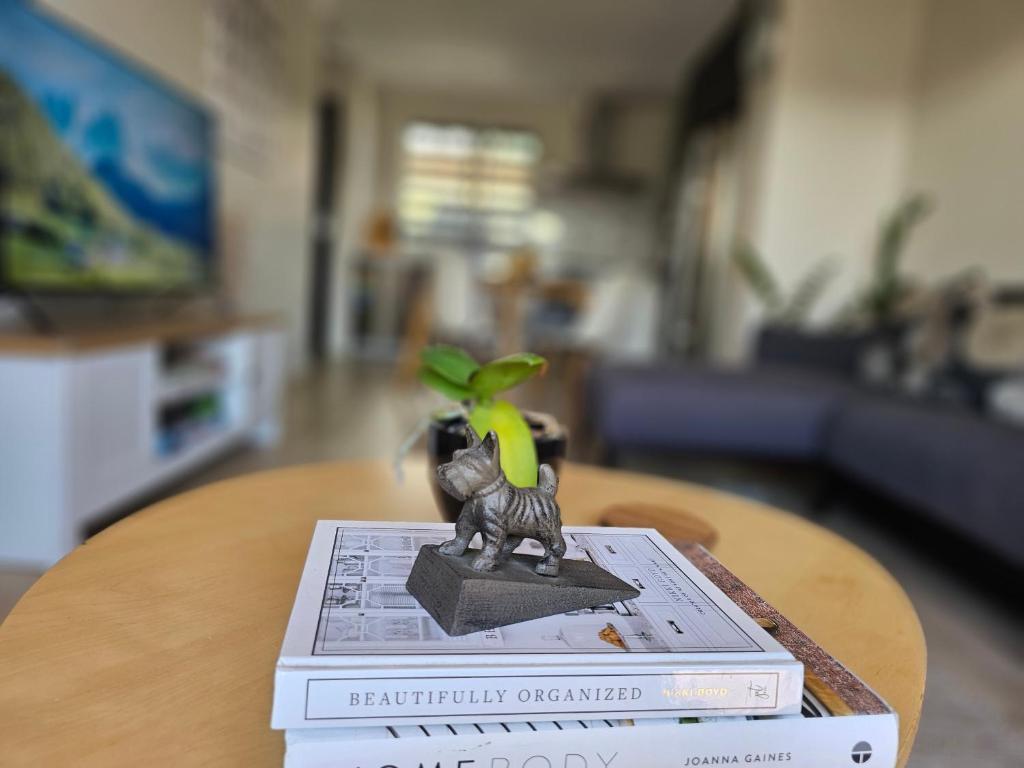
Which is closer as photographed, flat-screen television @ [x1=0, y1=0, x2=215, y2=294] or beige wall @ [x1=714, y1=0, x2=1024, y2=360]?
flat-screen television @ [x1=0, y1=0, x2=215, y2=294]

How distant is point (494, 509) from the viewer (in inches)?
19.3

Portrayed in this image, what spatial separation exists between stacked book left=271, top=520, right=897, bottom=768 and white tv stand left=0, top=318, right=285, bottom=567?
4.59 ft

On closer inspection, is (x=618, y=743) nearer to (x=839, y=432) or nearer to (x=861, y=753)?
(x=861, y=753)

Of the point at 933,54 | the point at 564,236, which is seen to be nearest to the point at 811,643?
the point at 933,54

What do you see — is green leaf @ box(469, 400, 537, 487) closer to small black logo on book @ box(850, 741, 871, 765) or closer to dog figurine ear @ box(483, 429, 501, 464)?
dog figurine ear @ box(483, 429, 501, 464)

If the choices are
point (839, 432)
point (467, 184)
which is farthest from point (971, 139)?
point (467, 184)

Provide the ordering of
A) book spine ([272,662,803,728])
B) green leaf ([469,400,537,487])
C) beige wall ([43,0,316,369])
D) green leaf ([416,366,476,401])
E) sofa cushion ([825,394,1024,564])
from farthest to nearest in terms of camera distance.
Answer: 1. beige wall ([43,0,316,369])
2. sofa cushion ([825,394,1024,564])
3. green leaf ([416,366,476,401])
4. green leaf ([469,400,537,487])
5. book spine ([272,662,803,728])

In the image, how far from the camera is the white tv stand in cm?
157

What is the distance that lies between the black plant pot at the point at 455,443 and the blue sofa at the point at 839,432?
4.01 ft

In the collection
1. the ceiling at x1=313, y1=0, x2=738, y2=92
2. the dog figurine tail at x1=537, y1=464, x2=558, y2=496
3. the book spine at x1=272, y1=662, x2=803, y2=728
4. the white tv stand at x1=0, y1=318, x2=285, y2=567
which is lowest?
the white tv stand at x1=0, y1=318, x2=285, y2=567

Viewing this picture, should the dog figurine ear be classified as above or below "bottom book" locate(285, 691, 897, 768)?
above

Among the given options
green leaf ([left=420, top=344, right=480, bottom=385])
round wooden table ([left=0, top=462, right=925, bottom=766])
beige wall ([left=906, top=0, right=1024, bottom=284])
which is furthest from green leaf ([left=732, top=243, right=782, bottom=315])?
green leaf ([left=420, top=344, right=480, bottom=385])

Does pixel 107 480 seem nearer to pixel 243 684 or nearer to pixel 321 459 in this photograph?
pixel 321 459

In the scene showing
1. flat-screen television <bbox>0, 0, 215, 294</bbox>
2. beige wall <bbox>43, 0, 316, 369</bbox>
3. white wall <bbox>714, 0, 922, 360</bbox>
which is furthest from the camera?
white wall <bbox>714, 0, 922, 360</bbox>
